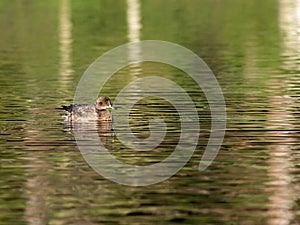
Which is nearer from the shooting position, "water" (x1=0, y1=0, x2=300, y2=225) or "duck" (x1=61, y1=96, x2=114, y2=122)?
"water" (x1=0, y1=0, x2=300, y2=225)

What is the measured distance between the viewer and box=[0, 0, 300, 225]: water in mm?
16562

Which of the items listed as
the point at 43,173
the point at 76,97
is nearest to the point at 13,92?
the point at 76,97

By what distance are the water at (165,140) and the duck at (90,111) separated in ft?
1.17

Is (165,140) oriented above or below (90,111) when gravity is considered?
above

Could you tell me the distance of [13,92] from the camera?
29.4 m

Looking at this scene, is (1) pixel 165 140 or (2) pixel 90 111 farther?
(2) pixel 90 111

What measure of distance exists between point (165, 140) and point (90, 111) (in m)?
3.50

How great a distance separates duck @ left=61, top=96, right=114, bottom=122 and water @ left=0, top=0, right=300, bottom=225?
0.36 m

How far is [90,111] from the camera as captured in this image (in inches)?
998

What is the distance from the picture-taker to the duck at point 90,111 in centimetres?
2502

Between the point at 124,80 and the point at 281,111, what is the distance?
24.0 feet

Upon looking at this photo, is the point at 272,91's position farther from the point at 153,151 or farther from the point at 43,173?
the point at 43,173

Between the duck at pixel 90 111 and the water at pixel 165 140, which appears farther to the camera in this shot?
the duck at pixel 90 111

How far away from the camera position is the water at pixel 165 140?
54.3 ft
